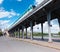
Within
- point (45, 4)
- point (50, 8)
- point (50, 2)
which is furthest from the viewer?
point (50, 8)

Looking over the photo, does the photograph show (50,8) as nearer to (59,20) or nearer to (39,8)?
(39,8)

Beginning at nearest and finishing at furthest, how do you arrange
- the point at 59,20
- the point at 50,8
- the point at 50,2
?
the point at 50,2 < the point at 50,8 < the point at 59,20

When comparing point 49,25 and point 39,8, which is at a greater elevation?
point 39,8

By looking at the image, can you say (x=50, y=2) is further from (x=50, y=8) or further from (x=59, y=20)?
(x=59, y=20)

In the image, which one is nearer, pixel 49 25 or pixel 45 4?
pixel 45 4

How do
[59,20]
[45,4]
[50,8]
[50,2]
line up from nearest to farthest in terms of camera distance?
1. [50,2]
2. [45,4]
3. [50,8]
4. [59,20]

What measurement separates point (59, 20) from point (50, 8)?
1327 centimetres

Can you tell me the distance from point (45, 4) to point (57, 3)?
2.24m

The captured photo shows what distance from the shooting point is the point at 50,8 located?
1283 inches

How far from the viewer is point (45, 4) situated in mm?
30391

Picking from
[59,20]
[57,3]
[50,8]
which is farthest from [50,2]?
[59,20]

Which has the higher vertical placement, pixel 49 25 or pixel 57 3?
pixel 57 3

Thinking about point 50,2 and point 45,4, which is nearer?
point 50,2

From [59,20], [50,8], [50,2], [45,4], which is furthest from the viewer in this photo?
[59,20]
